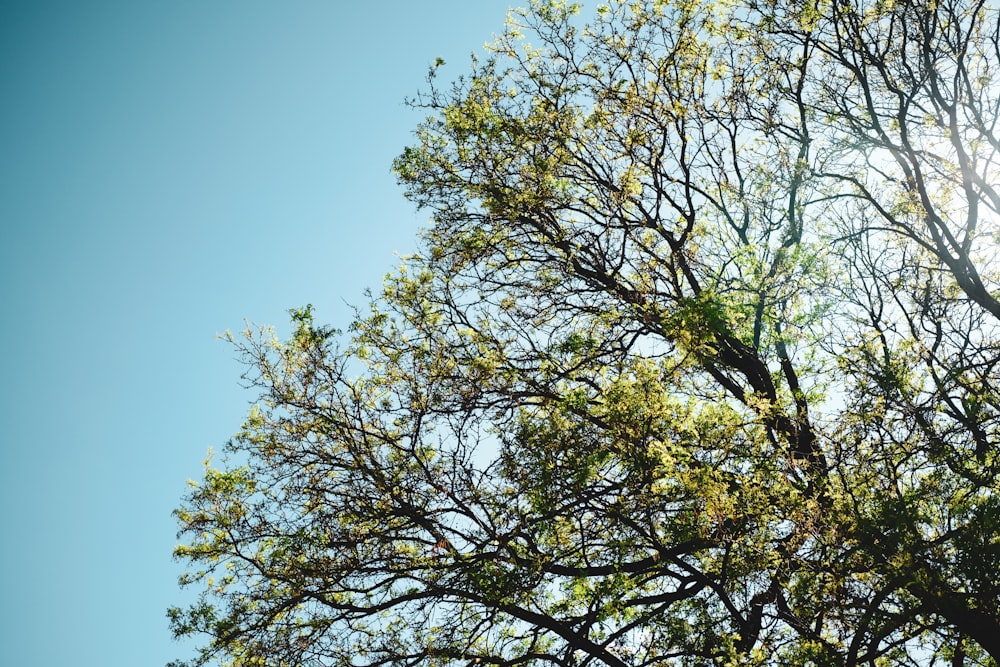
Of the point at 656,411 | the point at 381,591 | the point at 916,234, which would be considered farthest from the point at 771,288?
the point at 381,591

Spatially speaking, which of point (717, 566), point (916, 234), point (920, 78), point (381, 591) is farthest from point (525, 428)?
point (920, 78)

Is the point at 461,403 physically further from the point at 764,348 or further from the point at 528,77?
the point at 528,77

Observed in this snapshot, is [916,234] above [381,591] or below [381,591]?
above

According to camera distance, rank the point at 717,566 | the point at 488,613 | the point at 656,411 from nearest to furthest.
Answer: the point at 656,411, the point at 717,566, the point at 488,613

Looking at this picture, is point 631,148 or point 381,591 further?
point 631,148

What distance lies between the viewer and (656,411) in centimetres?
686

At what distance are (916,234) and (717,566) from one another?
5760mm

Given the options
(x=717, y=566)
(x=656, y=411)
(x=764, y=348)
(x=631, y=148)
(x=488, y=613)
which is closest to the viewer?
(x=656, y=411)

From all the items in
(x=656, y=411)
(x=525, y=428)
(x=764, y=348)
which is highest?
(x=764, y=348)

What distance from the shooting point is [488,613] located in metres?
8.45

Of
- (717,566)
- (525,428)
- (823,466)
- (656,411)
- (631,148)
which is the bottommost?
(717,566)

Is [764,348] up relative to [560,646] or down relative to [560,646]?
up

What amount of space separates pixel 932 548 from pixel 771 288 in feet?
14.2

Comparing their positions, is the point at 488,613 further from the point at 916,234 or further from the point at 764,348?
the point at 916,234
